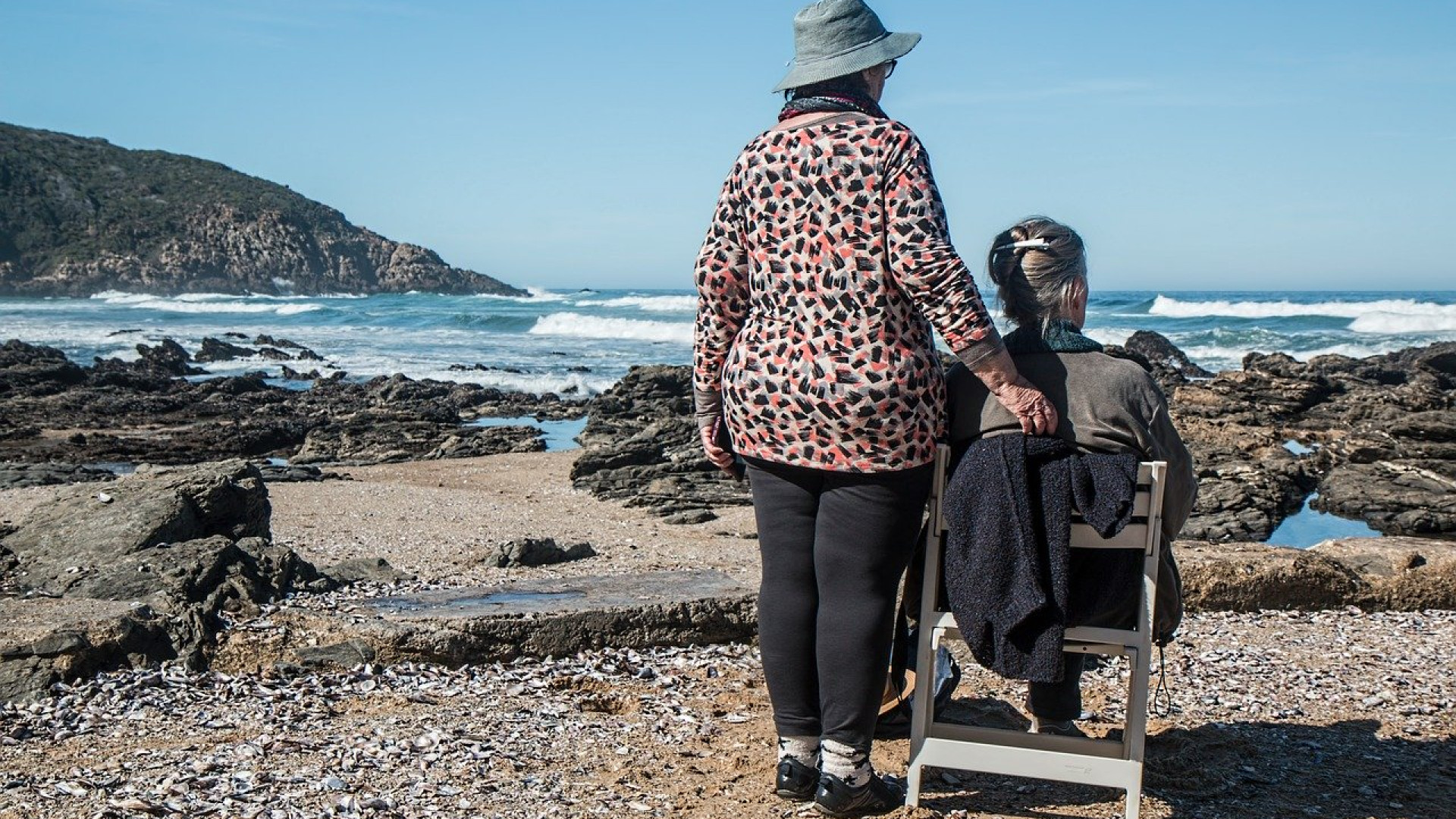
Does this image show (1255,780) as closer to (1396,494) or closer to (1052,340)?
(1052,340)

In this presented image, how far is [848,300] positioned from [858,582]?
2.31 feet

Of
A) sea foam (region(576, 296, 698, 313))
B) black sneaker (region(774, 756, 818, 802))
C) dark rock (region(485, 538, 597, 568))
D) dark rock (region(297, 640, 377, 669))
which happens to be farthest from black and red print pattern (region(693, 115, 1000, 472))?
sea foam (region(576, 296, 698, 313))

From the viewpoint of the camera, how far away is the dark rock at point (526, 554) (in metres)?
6.41

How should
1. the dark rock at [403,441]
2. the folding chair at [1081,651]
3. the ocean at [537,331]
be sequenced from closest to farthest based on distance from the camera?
the folding chair at [1081,651] < the dark rock at [403,441] < the ocean at [537,331]

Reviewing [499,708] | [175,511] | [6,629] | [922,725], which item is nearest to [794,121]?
[922,725]

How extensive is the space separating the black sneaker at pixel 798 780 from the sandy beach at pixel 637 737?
0.14 feet

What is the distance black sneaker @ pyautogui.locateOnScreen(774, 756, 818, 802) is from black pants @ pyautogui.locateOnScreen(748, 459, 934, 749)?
0.08 metres

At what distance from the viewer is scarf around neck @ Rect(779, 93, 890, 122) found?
298 centimetres

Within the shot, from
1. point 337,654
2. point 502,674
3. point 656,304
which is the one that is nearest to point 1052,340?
point 502,674

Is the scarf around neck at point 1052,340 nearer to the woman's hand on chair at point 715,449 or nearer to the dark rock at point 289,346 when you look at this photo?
the woman's hand on chair at point 715,449

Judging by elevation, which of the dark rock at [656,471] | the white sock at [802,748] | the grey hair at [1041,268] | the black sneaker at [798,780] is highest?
the grey hair at [1041,268]

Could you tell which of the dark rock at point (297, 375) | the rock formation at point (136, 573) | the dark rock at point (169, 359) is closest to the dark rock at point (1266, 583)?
the rock formation at point (136, 573)

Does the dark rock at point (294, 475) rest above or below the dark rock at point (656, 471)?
below

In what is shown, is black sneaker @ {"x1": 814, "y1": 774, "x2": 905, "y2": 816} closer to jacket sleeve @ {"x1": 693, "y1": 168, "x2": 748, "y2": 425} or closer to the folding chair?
the folding chair
